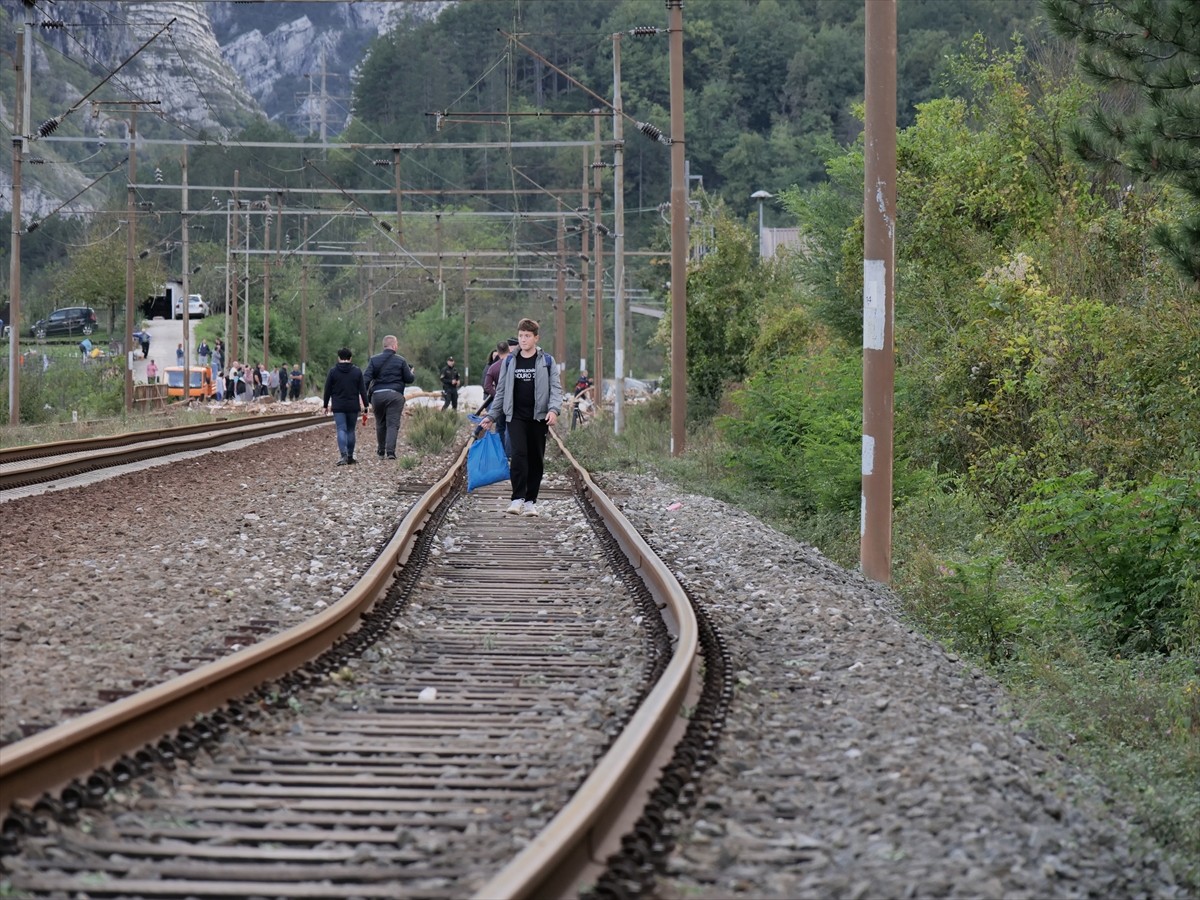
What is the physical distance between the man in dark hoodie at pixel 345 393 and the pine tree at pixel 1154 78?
14.2m

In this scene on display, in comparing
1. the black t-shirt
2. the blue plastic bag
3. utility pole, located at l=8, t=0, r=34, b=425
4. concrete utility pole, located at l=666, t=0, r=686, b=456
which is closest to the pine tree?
the black t-shirt

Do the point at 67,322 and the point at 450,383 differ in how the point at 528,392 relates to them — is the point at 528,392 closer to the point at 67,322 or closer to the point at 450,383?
the point at 450,383

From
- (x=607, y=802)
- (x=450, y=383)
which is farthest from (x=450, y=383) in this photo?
(x=607, y=802)

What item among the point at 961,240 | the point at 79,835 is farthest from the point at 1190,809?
the point at 961,240

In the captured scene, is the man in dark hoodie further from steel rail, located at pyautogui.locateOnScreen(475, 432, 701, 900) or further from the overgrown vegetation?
steel rail, located at pyautogui.locateOnScreen(475, 432, 701, 900)

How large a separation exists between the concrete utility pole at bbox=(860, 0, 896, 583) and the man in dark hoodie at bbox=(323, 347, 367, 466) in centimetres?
1129

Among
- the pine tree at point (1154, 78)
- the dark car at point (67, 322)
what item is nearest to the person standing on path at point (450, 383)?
the pine tree at point (1154, 78)

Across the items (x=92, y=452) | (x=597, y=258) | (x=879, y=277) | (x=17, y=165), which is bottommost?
Result: (x=92, y=452)

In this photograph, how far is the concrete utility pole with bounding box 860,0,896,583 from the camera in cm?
1372

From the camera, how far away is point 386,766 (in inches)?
258

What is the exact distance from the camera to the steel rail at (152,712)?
566 cm

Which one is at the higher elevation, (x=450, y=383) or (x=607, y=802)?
(x=450, y=383)

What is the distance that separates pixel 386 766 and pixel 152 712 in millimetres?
1043

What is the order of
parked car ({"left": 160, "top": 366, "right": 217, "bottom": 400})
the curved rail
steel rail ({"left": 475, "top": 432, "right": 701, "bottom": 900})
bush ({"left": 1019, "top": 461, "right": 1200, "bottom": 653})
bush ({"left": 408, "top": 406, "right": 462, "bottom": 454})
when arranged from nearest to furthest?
steel rail ({"left": 475, "top": 432, "right": 701, "bottom": 900}) < bush ({"left": 1019, "top": 461, "right": 1200, "bottom": 653}) < the curved rail < bush ({"left": 408, "top": 406, "right": 462, "bottom": 454}) < parked car ({"left": 160, "top": 366, "right": 217, "bottom": 400})
